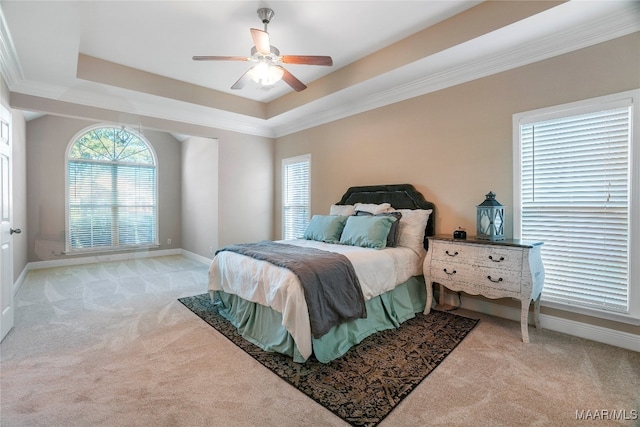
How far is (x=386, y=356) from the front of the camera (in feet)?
7.40

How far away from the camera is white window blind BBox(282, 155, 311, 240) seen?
17.3 ft

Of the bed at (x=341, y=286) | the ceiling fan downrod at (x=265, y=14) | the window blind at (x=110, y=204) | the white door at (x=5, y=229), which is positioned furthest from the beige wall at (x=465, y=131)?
the window blind at (x=110, y=204)

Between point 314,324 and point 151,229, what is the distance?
580cm

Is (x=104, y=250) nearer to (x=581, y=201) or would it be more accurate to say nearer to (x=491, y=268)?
(x=491, y=268)

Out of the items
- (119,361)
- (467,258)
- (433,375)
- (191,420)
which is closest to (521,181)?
(467,258)

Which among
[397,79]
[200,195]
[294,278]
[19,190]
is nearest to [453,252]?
[294,278]

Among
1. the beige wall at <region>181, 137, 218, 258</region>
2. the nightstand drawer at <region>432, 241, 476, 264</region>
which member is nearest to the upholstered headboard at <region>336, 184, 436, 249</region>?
the nightstand drawer at <region>432, 241, 476, 264</region>

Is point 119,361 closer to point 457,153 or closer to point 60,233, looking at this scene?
point 457,153

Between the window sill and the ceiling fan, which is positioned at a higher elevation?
the ceiling fan

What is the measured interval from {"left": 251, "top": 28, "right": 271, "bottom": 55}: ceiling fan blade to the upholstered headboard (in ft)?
7.25

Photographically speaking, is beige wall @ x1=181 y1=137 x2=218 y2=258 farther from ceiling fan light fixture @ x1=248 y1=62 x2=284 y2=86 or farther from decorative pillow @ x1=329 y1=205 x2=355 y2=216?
ceiling fan light fixture @ x1=248 y1=62 x2=284 y2=86

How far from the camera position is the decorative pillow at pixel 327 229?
3.60 m

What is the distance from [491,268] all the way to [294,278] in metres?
1.79

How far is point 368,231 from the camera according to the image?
3170 mm
